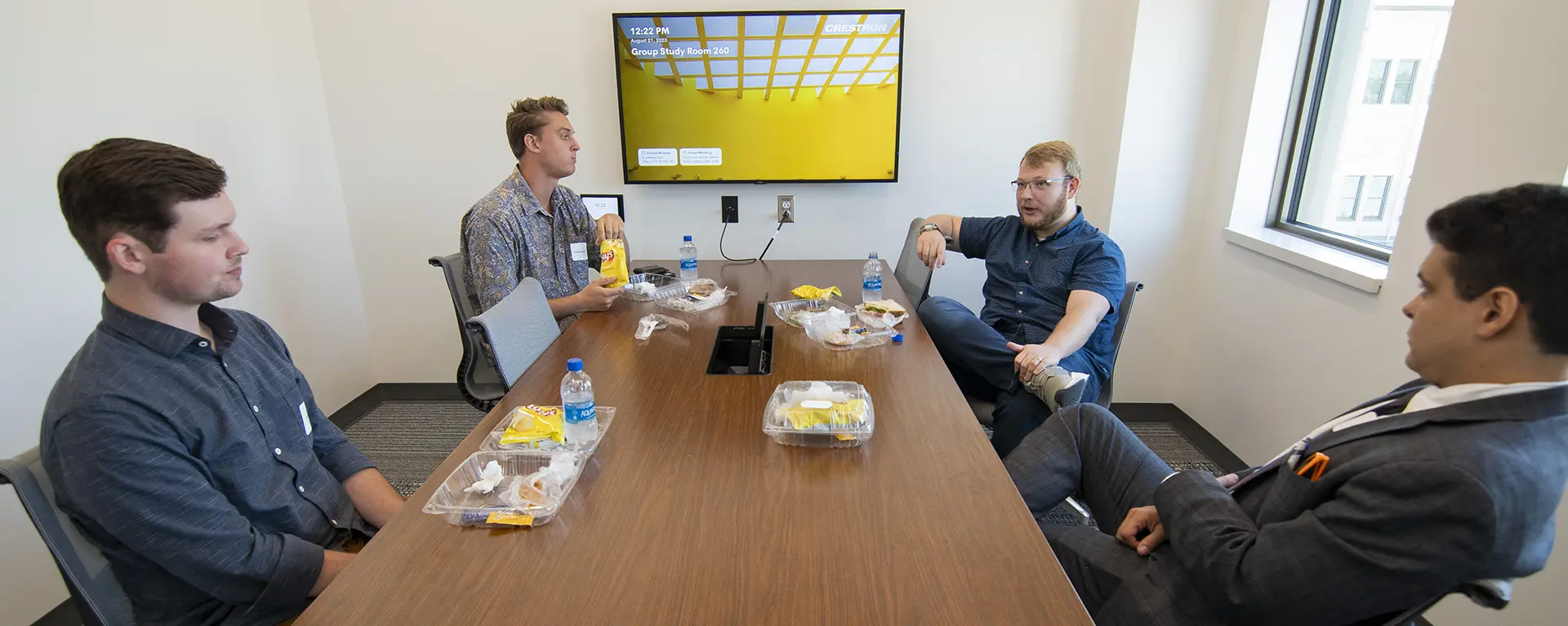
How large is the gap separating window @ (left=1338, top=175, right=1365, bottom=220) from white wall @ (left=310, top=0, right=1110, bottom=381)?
0.90 meters

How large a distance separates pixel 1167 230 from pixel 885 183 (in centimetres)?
131

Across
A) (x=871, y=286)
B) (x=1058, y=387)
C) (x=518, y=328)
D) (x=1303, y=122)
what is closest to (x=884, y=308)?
(x=871, y=286)

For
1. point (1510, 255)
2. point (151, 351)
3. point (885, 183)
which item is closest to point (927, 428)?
point (1510, 255)

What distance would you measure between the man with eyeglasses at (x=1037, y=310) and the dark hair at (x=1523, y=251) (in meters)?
0.92

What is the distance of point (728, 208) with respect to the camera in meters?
3.37

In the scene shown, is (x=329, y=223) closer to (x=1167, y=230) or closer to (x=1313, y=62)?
(x=1167, y=230)

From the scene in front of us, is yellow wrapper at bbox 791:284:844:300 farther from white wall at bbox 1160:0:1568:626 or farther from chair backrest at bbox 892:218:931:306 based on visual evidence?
white wall at bbox 1160:0:1568:626

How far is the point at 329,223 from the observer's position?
3242mm

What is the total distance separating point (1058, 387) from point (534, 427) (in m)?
1.36

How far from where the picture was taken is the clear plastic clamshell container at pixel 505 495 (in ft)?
3.55

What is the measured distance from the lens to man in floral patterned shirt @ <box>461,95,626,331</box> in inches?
88.8

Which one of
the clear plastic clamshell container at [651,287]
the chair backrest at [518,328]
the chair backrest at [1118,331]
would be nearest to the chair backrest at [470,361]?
the chair backrest at [518,328]

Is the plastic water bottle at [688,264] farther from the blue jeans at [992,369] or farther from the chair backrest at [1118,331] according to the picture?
the chair backrest at [1118,331]

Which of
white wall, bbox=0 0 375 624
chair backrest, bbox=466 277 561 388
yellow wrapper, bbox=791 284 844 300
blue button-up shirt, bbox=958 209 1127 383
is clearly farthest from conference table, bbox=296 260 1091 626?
white wall, bbox=0 0 375 624
